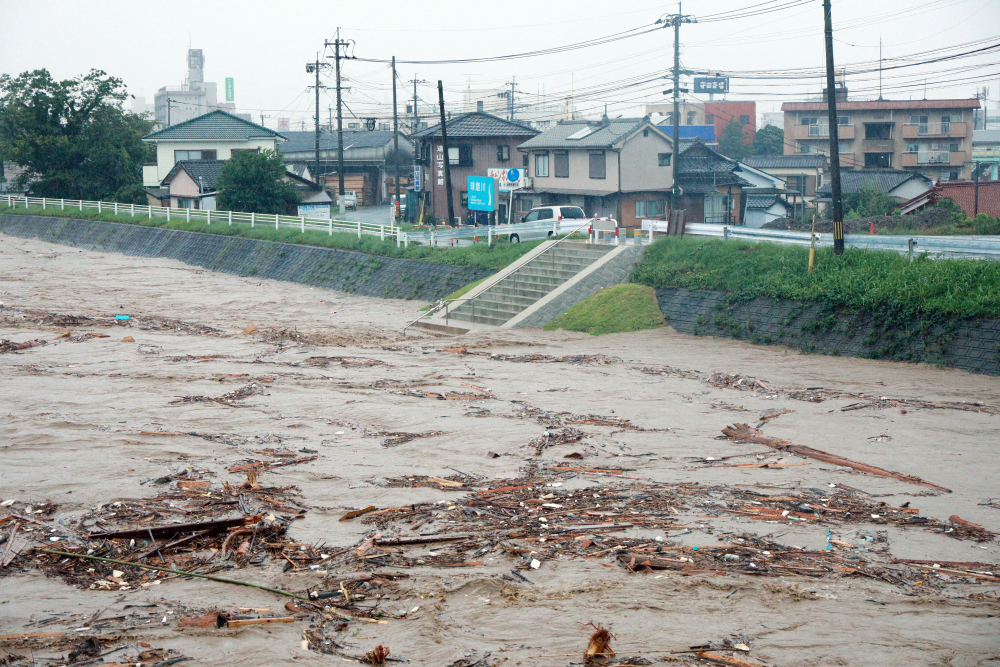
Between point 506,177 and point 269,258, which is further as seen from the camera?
point 269,258

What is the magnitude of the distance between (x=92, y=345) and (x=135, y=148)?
40.7m

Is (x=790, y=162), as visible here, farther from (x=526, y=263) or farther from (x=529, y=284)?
(x=529, y=284)

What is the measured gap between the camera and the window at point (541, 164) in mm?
43875

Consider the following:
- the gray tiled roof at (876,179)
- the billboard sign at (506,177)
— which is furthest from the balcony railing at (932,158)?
the billboard sign at (506,177)

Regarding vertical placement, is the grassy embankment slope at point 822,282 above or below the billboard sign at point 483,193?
below

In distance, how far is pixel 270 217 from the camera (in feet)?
127

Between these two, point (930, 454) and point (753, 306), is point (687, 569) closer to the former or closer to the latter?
point (930, 454)

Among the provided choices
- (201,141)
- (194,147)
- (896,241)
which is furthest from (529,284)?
(194,147)

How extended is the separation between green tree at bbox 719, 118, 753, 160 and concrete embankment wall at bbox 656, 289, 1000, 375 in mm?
49468

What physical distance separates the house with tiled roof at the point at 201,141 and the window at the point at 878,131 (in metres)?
36.4

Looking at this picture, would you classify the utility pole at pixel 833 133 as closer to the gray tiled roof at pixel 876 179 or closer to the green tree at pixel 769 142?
the gray tiled roof at pixel 876 179

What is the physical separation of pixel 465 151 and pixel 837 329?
105 ft

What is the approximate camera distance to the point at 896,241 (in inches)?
811

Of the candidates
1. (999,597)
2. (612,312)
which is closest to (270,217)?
(612,312)
